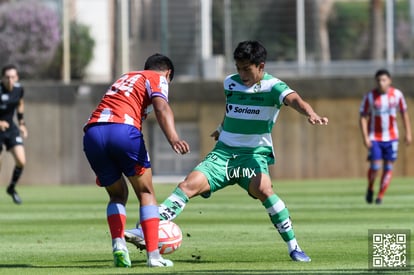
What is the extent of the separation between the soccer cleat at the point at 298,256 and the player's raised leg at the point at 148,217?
115 centimetres

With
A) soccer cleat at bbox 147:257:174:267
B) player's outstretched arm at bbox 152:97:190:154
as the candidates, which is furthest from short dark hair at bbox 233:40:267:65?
soccer cleat at bbox 147:257:174:267

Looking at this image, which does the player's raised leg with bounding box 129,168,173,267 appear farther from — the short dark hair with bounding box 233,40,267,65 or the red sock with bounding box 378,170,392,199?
the red sock with bounding box 378,170,392,199

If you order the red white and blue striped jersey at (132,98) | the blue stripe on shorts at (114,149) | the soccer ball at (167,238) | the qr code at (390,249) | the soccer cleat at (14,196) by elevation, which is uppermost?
the red white and blue striped jersey at (132,98)

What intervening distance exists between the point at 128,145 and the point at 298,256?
6.08ft

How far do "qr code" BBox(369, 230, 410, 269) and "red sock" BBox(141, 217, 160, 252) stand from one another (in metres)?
1.84

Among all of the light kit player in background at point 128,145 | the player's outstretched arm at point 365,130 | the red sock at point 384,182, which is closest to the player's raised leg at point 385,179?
the red sock at point 384,182

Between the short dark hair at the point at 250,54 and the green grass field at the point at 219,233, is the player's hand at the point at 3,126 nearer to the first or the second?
the green grass field at the point at 219,233

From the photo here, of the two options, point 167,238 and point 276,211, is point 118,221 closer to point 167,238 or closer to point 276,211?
point 167,238

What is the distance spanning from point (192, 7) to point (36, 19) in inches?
183

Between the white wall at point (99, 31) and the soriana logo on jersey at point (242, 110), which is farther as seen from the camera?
the white wall at point (99, 31)

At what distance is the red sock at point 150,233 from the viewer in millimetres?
10555

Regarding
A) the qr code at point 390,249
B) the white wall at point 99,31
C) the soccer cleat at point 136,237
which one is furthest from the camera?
the white wall at point 99,31

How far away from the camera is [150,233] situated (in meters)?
10.5

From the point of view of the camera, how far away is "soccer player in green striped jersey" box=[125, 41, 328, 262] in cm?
1114
